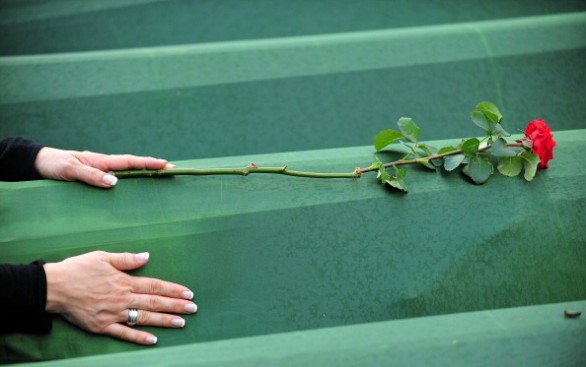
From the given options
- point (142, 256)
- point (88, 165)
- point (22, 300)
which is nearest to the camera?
point (22, 300)

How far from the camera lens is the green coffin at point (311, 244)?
53.2 inches

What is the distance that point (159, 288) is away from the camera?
52.6 inches

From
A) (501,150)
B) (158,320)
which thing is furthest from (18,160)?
(501,150)

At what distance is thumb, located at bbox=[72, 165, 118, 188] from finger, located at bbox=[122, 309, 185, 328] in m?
0.25

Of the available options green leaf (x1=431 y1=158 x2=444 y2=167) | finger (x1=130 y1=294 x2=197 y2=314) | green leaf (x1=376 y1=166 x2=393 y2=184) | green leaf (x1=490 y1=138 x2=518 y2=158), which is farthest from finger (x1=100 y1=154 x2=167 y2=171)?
green leaf (x1=490 y1=138 x2=518 y2=158)

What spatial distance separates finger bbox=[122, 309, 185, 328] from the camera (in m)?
1.30

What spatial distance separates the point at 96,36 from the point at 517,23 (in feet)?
3.90

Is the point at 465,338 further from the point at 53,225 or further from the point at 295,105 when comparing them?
the point at 295,105

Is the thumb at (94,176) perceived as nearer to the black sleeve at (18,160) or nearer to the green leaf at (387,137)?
the black sleeve at (18,160)

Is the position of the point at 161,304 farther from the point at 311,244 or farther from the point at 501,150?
the point at 501,150

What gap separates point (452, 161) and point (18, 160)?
813mm

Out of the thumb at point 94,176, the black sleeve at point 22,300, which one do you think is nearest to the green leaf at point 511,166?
the thumb at point 94,176

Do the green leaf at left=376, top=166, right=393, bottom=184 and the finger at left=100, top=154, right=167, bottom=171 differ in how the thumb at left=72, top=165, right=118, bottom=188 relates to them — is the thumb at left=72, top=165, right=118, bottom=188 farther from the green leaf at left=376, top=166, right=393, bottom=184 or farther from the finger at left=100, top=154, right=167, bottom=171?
the green leaf at left=376, top=166, right=393, bottom=184

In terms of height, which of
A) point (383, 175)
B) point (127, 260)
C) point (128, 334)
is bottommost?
point (128, 334)
